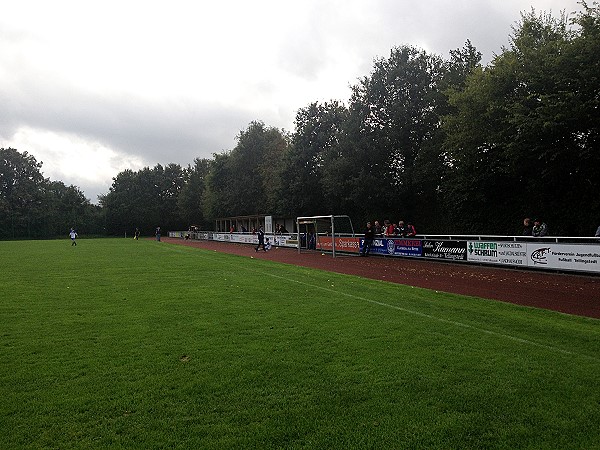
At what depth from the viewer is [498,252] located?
17.3m

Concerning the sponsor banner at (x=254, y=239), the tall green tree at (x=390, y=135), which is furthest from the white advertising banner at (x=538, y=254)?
the sponsor banner at (x=254, y=239)

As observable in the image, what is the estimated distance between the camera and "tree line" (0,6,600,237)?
64.3 feet

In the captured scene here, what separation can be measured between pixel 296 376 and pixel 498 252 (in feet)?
47.7

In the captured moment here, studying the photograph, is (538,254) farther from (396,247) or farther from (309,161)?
(309,161)

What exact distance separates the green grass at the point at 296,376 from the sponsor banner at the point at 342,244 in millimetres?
16205

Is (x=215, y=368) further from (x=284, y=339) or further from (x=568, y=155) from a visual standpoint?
(x=568, y=155)

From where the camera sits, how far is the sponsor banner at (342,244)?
26.0 metres

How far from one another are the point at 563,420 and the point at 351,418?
5.95 feet

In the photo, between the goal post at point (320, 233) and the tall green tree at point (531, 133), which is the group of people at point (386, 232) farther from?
the tall green tree at point (531, 133)

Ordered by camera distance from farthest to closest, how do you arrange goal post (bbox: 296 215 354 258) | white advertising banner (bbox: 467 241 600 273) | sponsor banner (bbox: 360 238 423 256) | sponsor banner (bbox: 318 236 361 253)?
goal post (bbox: 296 215 354 258) → sponsor banner (bbox: 318 236 361 253) → sponsor banner (bbox: 360 238 423 256) → white advertising banner (bbox: 467 241 600 273)

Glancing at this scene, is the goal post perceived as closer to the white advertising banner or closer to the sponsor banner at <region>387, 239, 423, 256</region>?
the sponsor banner at <region>387, 239, 423, 256</region>

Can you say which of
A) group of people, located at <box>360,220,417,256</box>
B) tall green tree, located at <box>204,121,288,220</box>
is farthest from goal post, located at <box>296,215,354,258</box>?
tall green tree, located at <box>204,121,288,220</box>

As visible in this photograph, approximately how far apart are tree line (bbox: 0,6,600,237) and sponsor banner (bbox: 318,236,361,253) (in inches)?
253

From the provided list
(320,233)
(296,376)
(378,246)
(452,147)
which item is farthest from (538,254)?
(320,233)
